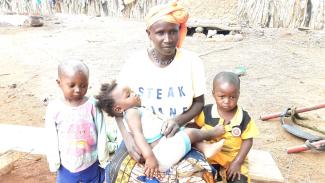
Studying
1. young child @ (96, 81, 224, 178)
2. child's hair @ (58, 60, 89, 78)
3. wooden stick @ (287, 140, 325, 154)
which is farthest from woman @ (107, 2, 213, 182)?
wooden stick @ (287, 140, 325, 154)

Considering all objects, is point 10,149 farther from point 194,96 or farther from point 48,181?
point 194,96

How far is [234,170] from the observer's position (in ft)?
7.41

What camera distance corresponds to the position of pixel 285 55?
7.75 m

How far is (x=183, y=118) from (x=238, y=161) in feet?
1.41

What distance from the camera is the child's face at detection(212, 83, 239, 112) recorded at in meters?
2.22

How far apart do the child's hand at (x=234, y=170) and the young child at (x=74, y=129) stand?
0.78 m

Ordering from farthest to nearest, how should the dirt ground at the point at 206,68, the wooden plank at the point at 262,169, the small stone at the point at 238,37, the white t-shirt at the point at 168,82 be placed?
the small stone at the point at 238,37
the dirt ground at the point at 206,68
the wooden plank at the point at 262,169
the white t-shirt at the point at 168,82

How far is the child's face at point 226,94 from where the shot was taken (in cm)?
222

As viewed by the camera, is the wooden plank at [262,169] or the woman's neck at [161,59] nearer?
the woman's neck at [161,59]

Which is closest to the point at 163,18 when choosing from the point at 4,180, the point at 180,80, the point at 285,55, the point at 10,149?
the point at 180,80

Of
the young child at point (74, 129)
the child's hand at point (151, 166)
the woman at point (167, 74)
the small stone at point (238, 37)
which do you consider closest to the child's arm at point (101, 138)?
the young child at point (74, 129)

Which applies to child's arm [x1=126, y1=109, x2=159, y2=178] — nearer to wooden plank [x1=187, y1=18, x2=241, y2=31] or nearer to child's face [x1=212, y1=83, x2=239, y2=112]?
child's face [x1=212, y1=83, x2=239, y2=112]

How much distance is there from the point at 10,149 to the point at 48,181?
43cm

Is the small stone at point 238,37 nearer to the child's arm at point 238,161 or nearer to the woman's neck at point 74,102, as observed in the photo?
the child's arm at point 238,161
